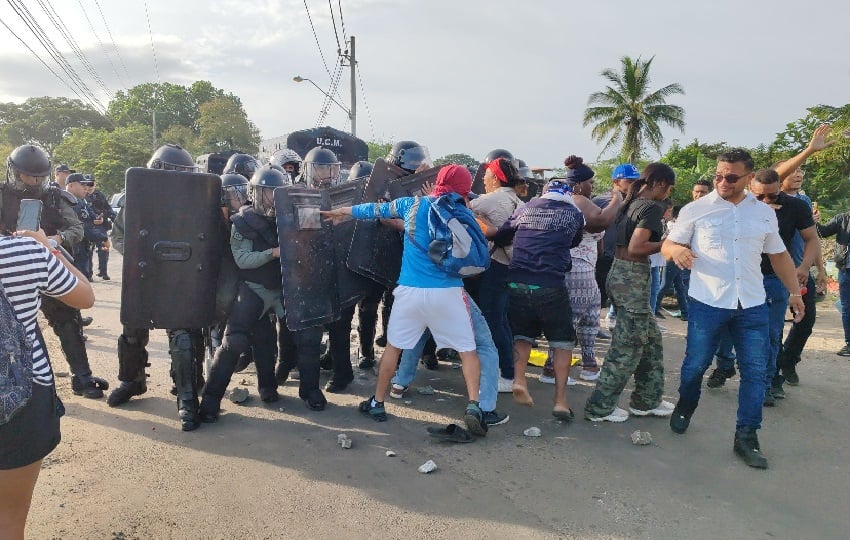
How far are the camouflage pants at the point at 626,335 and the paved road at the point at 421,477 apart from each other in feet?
0.77

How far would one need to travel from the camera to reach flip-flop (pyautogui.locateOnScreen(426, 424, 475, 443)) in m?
3.97

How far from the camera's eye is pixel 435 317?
13.1 ft

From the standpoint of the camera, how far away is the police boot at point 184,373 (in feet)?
13.7

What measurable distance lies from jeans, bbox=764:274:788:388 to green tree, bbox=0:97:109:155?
73136 millimetres

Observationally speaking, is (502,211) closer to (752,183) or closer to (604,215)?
(604,215)

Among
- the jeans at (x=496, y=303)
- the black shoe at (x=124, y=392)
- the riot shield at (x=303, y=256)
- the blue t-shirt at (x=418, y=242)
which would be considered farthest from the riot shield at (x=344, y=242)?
the black shoe at (x=124, y=392)

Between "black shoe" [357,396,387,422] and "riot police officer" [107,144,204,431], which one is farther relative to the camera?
"black shoe" [357,396,387,422]

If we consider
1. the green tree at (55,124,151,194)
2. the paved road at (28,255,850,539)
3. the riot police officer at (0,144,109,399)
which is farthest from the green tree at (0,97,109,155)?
the paved road at (28,255,850,539)

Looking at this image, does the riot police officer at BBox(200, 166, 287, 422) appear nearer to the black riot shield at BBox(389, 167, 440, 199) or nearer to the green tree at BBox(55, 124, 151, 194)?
the black riot shield at BBox(389, 167, 440, 199)

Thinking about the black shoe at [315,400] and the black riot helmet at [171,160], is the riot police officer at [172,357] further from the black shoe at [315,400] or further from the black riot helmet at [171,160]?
the black shoe at [315,400]

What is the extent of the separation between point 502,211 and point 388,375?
1587mm

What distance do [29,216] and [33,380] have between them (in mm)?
663

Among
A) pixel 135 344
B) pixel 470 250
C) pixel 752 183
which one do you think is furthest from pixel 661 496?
pixel 135 344

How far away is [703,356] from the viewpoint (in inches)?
154
